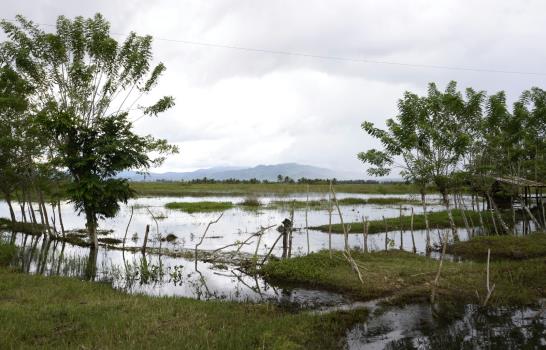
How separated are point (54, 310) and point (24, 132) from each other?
62.3 feet

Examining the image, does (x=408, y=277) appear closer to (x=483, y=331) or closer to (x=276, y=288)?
(x=483, y=331)

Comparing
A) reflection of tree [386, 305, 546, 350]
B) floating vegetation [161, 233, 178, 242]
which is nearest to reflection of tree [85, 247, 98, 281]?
floating vegetation [161, 233, 178, 242]

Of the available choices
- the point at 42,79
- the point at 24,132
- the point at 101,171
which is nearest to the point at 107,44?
the point at 42,79

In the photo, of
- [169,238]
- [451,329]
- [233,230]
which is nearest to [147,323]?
[451,329]

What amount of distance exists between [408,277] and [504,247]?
8582mm

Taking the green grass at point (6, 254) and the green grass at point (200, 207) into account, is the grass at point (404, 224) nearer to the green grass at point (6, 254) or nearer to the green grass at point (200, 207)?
the green grass at point (200, 207)

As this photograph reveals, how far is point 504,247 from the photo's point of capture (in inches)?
805

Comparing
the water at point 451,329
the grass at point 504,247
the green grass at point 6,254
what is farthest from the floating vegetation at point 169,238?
the water at point 451,329

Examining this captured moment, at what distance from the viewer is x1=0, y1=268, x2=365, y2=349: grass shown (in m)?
8.49

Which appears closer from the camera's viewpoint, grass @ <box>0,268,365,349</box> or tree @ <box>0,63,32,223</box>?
grass @ <box>0,268,365,349</box>

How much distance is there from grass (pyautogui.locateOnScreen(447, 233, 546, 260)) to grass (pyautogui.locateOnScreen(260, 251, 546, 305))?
3.29 metres

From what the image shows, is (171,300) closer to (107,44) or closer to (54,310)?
(54,310)

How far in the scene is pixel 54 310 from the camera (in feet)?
32.9

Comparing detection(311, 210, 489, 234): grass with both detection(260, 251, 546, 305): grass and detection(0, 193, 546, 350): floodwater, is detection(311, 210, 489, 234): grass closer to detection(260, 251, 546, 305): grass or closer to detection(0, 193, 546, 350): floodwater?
detection(0, 193, 546, 350): floodwater
